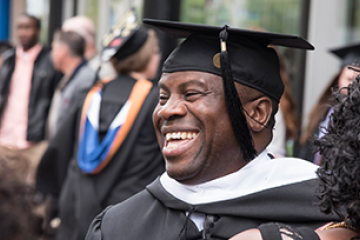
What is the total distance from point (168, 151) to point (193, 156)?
104 millimetres

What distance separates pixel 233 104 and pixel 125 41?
209 centimetres

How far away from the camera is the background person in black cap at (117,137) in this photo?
3.73m

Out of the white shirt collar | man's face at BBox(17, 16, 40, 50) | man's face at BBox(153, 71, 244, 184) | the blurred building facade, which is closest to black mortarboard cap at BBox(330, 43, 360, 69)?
the blurred building facade

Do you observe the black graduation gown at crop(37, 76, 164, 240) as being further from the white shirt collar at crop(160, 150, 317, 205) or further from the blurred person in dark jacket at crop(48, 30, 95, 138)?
the white shirt collar at crop(160, 150, 317, 205)

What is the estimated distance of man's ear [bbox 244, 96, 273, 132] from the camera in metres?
2.03

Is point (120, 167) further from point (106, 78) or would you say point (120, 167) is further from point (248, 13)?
point (248, 13)

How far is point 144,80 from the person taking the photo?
3.90m

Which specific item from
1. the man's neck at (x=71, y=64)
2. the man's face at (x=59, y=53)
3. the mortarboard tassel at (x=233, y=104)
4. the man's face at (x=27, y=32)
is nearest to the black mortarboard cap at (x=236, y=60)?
the mortarboard tassel at (x=233, y=104)

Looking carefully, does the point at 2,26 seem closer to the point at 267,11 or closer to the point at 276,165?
the point at 267,11

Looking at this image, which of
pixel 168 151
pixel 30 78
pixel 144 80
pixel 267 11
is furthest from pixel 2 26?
pixel 168 151

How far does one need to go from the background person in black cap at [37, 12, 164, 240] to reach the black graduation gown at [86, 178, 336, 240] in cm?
163

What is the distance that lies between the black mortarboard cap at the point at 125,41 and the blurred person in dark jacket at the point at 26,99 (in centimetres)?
273

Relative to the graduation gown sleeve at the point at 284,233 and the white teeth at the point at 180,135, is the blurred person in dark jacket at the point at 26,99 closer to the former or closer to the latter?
the white teeth at the point at 180,135

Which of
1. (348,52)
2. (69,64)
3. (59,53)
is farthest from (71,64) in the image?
(348,52)
